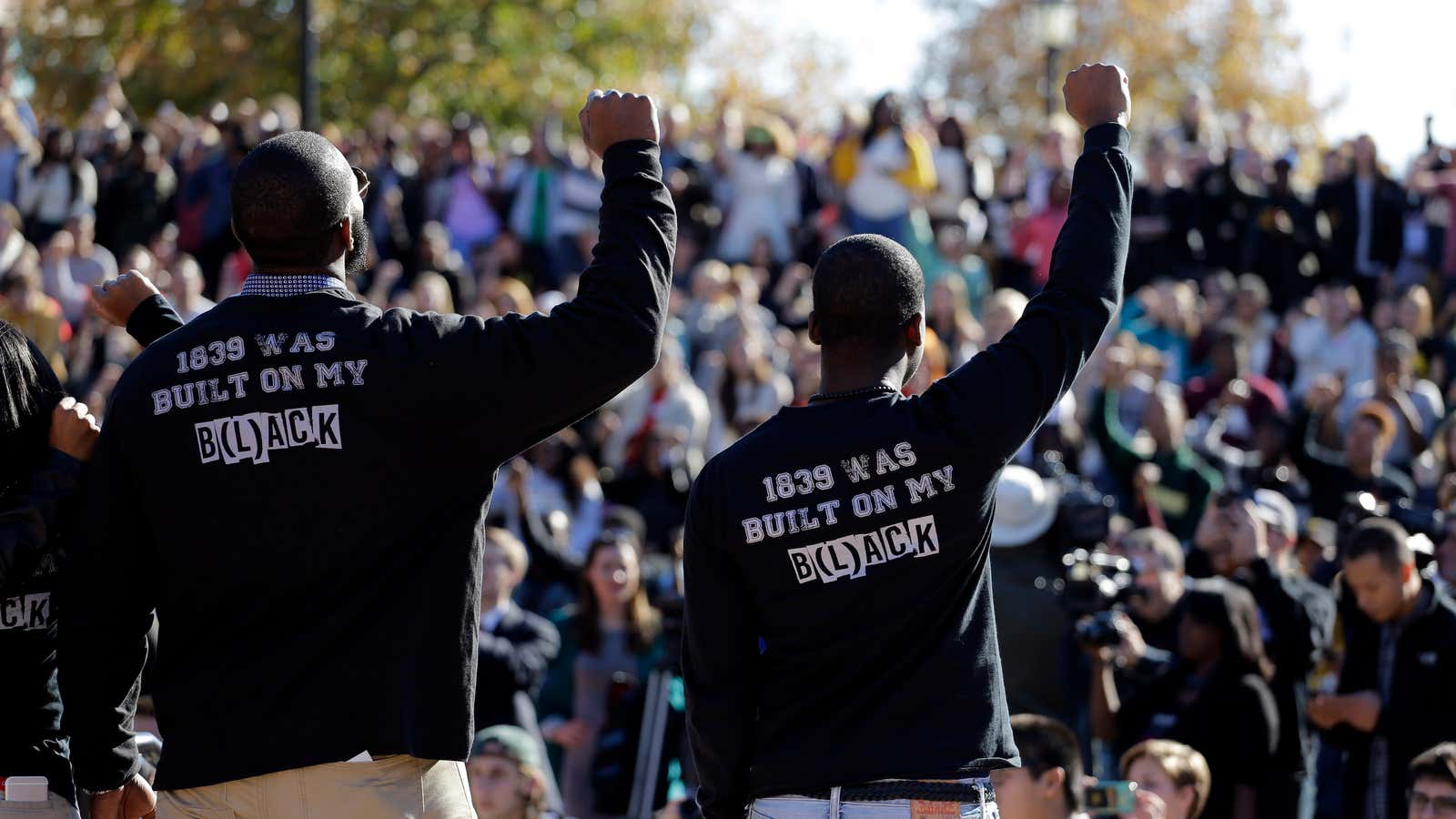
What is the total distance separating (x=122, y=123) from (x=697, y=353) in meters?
6.19

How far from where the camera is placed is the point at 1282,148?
1562cm

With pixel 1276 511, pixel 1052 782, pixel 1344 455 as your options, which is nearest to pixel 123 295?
pixel 1052 782

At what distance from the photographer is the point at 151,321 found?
3.60 metres

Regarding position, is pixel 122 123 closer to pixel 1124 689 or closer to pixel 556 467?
pixel 556 467

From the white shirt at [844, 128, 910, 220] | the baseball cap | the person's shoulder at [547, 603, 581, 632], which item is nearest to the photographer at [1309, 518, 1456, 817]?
the baseball cap

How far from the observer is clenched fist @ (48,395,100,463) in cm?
339

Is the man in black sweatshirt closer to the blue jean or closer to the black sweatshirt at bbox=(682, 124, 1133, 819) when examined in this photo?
the black sweatshirt at bbox=(682, 124, 1133, 819)

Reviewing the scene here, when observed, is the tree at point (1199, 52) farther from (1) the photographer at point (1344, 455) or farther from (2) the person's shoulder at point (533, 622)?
(2) the person's shoulder at point (533, 622)

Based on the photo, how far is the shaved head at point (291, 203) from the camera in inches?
121

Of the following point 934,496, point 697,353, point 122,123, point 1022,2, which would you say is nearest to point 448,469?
point 934,496

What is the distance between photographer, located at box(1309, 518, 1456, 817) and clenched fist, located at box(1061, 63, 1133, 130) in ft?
11.0

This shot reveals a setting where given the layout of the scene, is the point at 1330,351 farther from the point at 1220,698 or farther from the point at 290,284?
the point at 290,284

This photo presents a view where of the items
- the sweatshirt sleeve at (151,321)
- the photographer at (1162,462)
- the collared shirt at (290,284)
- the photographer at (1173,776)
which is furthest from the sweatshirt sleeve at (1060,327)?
the photographer at (1162,462)

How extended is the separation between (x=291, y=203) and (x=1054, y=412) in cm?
765
